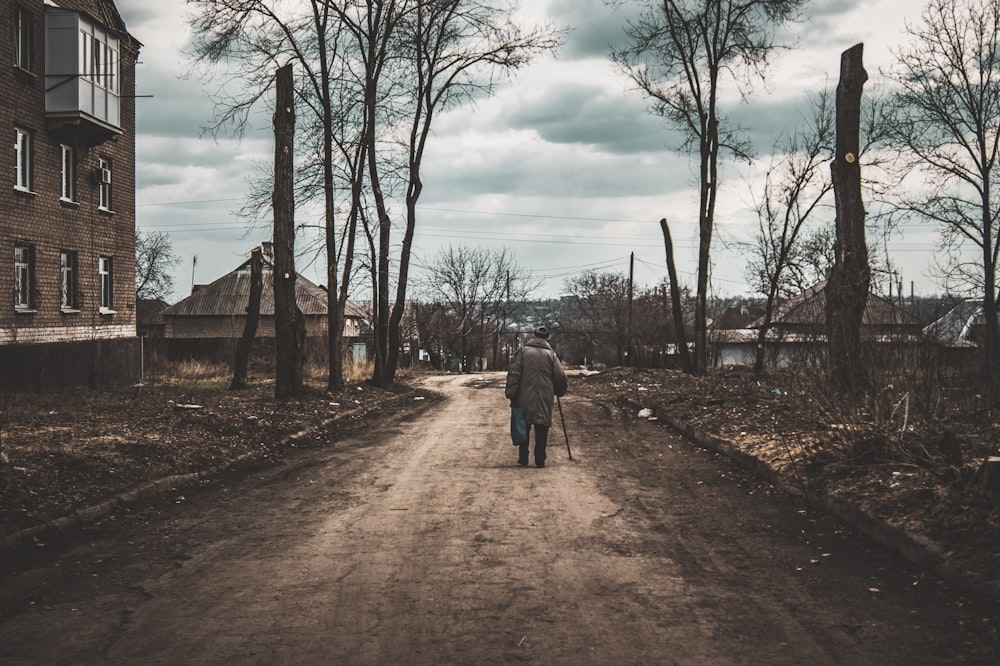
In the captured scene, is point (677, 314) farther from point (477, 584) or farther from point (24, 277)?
point (477, 584)

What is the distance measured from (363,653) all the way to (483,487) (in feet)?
16.9

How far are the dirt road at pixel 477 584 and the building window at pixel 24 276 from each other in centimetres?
1610

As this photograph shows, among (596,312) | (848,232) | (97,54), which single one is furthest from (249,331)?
(596,312)

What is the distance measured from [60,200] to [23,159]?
1617mm

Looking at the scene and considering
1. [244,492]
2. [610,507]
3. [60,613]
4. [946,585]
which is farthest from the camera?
[244,492]

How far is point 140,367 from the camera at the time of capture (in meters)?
27.8

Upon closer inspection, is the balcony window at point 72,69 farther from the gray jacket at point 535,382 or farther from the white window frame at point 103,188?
the gray jacket at point 535,382

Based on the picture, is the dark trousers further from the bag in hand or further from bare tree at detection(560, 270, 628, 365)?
bare tree at detection(560, 270, 628, 365)

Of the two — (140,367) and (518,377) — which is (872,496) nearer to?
(518,377)

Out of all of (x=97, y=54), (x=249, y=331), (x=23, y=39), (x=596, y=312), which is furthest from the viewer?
(x=596, y=312)

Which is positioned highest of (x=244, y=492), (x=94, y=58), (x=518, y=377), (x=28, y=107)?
(x=94, y=58)

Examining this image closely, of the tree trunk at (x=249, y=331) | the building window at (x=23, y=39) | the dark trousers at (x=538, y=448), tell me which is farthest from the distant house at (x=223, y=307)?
the dark trousers at (x=538, y=448)

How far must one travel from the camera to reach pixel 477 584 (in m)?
5.59

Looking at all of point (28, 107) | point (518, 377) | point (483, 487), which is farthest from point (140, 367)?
point (483, 487)
